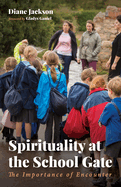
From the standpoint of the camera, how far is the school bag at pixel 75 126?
377cm

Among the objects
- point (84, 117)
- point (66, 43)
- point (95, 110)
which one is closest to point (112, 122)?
point (95, 110)

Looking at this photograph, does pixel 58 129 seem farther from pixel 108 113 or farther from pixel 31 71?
pixel 108 113

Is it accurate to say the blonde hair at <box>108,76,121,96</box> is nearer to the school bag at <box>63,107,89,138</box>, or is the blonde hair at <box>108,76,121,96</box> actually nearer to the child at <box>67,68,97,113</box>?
the child at <box>67,68,97,113</box>

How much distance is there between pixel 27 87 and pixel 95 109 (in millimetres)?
1243

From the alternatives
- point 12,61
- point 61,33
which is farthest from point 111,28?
point 12,61

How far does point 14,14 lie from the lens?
42.3ft

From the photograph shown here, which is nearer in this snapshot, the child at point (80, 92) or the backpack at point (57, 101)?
the child at point (80, 92)

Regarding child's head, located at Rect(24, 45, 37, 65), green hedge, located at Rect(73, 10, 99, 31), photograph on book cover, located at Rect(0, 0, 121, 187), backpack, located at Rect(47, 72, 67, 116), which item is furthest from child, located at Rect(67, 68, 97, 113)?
green hedge, located at Rect(73, 10, 99, 31)

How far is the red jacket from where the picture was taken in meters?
3.38

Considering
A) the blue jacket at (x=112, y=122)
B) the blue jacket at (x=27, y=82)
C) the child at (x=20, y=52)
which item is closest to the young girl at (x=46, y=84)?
the blue jacket at (x=27, y=82)

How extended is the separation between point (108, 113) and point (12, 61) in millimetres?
2079

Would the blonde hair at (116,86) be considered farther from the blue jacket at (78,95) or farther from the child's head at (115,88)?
the blue jacket at (78,95)

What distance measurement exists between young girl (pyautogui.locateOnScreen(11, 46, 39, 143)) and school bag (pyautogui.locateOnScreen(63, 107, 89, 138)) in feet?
2.26

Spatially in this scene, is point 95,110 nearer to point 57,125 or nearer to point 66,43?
point 57,125
